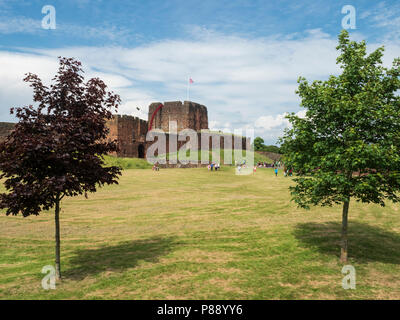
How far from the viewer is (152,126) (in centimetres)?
6956

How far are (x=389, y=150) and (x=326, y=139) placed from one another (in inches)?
69.9

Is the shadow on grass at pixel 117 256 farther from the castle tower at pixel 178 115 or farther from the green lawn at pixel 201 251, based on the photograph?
the castle tower at pixel 178 115

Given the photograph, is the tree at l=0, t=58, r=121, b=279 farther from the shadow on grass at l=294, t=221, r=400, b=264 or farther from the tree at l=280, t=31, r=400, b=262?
the shadow on grass at l=294, t=221, r=400, b=264

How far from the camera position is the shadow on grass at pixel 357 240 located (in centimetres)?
1031

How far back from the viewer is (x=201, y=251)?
410 inches

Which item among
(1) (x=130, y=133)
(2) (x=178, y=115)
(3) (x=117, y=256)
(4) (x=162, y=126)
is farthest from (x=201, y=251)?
(4) (x=162, y=126)

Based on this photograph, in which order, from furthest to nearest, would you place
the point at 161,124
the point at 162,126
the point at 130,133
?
the point at 161,124 → the point at 162,126 → the point at 130,133

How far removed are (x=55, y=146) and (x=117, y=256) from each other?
15.5ft

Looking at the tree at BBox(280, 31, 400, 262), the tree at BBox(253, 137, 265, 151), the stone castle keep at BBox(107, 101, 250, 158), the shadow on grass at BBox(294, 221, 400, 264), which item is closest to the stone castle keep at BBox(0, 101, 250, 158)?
the stone castle keep at BBox(107, 101, 250, 158)

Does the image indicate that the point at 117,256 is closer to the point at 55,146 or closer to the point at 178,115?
the point at 55,146

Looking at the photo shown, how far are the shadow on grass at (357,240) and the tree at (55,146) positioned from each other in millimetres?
8425

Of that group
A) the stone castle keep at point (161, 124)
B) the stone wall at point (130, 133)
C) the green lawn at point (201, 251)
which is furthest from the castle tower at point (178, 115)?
the green lawn at point (201, 251)

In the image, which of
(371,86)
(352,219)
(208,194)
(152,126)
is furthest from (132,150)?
(371,86)
